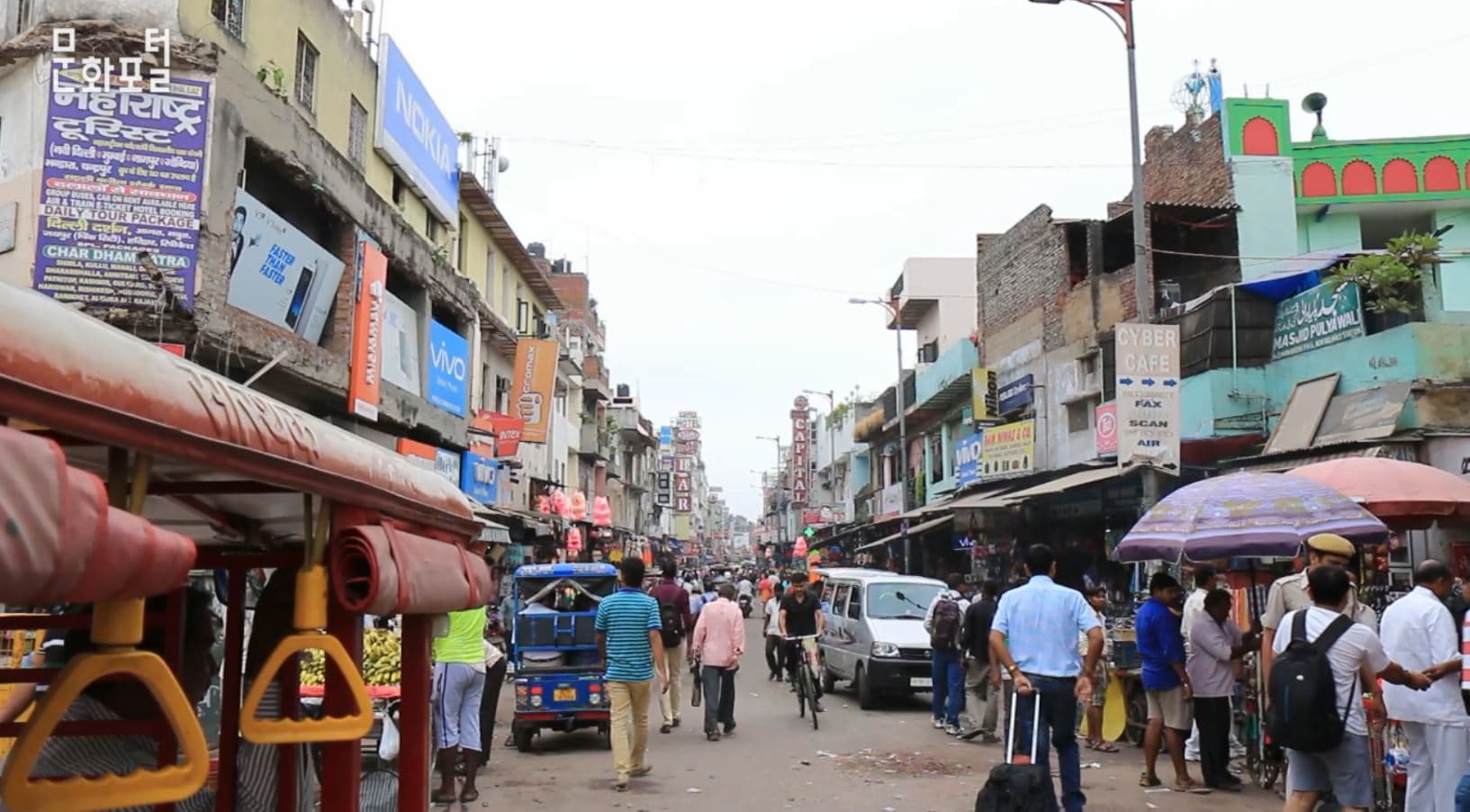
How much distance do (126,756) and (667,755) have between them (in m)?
8.63

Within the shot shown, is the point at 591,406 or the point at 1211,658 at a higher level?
the point at 591,406

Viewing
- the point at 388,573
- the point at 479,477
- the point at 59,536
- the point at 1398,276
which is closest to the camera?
the point at 59,536

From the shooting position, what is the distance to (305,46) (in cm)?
1855

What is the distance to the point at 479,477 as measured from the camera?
28.6 meters

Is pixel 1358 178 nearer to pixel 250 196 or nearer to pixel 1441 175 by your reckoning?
pixel 1441 175

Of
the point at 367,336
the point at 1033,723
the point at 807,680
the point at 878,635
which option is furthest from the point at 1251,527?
the point at 367,336

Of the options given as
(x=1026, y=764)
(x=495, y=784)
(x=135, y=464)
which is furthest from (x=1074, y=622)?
(x=135, y=464)

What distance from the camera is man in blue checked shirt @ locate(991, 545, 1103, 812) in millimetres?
7910

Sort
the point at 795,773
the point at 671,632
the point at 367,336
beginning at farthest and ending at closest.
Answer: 1. the point at 367,336
2. the point at 671,632
3. the point at 795,773

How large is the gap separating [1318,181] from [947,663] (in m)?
13.2

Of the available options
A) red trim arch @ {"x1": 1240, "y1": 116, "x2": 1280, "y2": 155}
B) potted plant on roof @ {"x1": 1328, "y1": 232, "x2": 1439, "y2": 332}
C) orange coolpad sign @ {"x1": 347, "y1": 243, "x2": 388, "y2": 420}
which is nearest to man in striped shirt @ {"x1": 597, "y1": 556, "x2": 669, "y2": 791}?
orange coolpad sign @ {"x1": 347, "y1": 243, "x2": 388, "y2": 420}

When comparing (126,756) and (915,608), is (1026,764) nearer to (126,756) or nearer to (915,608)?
(126,756)

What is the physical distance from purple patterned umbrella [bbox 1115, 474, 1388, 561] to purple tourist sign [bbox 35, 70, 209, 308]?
36.1ft

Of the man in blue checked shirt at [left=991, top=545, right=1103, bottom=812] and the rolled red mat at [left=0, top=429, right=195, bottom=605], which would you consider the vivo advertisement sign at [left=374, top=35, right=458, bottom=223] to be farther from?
the rolled red mat at [left=0, top=429, right=195, bottom=605]
